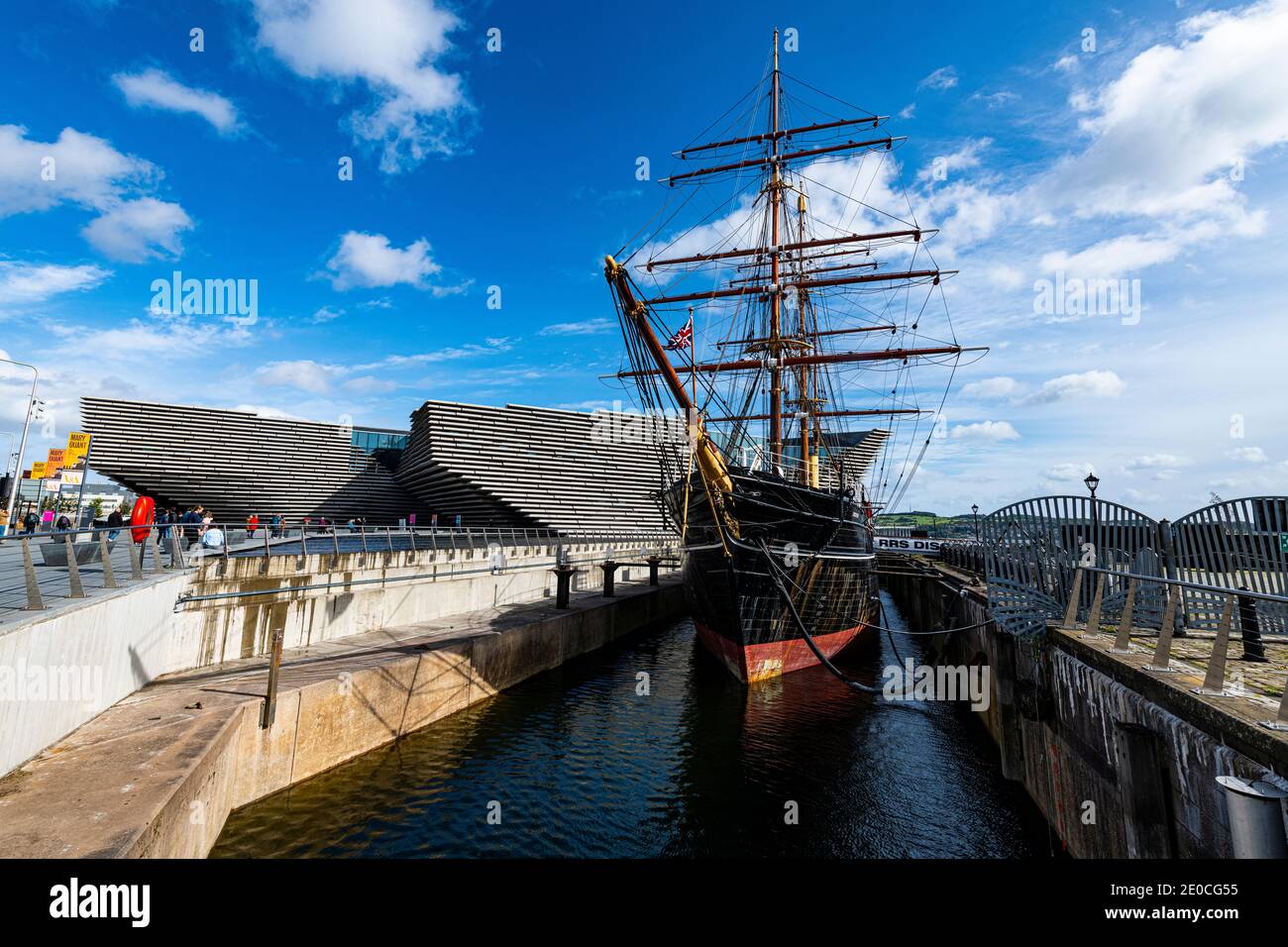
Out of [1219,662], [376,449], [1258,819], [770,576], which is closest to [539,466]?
[376,449]

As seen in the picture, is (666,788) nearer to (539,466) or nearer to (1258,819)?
(1258,819)

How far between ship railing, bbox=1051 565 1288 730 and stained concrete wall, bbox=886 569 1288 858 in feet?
1.11

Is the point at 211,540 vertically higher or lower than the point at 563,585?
higher

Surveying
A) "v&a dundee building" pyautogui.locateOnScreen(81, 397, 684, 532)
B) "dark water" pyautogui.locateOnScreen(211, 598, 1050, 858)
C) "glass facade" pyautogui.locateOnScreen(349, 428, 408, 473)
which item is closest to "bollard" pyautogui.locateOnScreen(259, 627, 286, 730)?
"dark water" pyautogui.locateOnScreen(211, 598, 1050, 858)

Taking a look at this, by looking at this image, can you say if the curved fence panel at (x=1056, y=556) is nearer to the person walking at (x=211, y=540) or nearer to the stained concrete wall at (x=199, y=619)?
A: the stained concrete wall at (x=199, y=619)

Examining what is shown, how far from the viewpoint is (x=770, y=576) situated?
15.4 meters

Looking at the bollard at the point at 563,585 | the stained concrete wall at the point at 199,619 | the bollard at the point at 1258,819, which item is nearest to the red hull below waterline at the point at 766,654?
the bollard at the point at 563,585

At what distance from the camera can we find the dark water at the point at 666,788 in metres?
7.80

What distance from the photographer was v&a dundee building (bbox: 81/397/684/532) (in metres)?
53.6

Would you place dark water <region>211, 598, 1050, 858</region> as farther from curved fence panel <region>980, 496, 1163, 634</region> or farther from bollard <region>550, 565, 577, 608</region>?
bollard <region>550, 565, 577, 608</region>

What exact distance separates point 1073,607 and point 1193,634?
1.57 meters

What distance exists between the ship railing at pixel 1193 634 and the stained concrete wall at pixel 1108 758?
0.34 m
